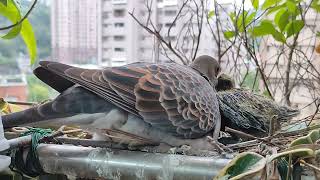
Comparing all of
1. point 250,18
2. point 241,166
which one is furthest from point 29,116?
point 250,18

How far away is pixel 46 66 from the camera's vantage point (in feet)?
2.26

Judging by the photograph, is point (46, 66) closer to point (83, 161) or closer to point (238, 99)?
point (83, 161)

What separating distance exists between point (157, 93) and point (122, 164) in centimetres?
23

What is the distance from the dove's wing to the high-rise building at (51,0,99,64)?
648mm

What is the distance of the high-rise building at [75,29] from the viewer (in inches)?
57.6

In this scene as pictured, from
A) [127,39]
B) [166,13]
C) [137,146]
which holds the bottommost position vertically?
[137,146]

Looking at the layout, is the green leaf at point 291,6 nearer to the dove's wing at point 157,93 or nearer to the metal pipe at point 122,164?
the dove's wing at point 157,93

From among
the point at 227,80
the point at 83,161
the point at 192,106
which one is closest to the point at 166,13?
the point at 227,80

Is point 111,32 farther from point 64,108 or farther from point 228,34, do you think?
point 64,108

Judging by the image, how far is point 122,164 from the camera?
55cm

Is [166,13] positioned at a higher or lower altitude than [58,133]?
higher

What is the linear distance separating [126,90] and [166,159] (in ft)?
0.80

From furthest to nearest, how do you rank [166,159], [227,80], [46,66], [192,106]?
[227,80], [192,106], [46,66], [166,159]

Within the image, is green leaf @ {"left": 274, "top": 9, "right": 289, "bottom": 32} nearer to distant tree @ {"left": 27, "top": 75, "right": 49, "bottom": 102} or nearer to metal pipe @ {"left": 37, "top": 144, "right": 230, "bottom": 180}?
distant tree @ {"left": 27, "top": 75, "right": 49, "bottom": 102}
